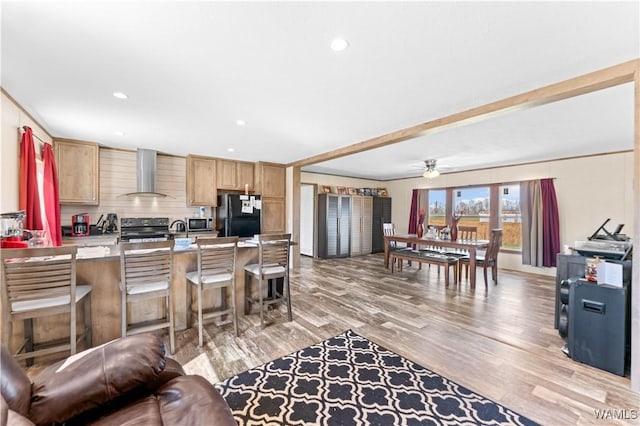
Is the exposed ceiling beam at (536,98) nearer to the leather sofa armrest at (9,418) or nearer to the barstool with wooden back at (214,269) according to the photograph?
the barstool with wooden back at (214,269)

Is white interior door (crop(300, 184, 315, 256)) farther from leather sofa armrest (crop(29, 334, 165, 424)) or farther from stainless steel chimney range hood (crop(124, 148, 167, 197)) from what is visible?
leather sofa armrest (crop(29, 334, 165, 424))

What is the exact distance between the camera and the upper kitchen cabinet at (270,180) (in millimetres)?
5656

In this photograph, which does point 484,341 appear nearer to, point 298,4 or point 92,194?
point 298,4

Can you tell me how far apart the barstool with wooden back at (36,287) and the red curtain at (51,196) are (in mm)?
1749

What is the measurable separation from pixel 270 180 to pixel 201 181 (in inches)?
54.3

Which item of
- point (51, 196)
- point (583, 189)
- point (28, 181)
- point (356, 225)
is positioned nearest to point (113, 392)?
point (28, 181)

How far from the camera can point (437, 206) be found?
732cm

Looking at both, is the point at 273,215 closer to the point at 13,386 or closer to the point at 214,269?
the point at 214,269

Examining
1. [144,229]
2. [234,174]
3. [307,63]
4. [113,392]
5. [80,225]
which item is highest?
[307,63]

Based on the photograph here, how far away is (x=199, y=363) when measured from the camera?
2.22 m

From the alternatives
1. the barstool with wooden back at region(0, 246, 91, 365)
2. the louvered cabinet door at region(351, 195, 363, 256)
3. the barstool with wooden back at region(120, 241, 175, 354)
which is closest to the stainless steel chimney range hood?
the barstool with wooden back at region(120, 241, 175, 354)

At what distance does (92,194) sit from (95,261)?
2.58 metres

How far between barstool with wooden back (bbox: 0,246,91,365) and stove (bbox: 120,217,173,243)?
2546 millimetres

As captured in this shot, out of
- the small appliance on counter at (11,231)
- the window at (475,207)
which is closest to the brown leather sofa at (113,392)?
the small appliance on counter at (11,231)
